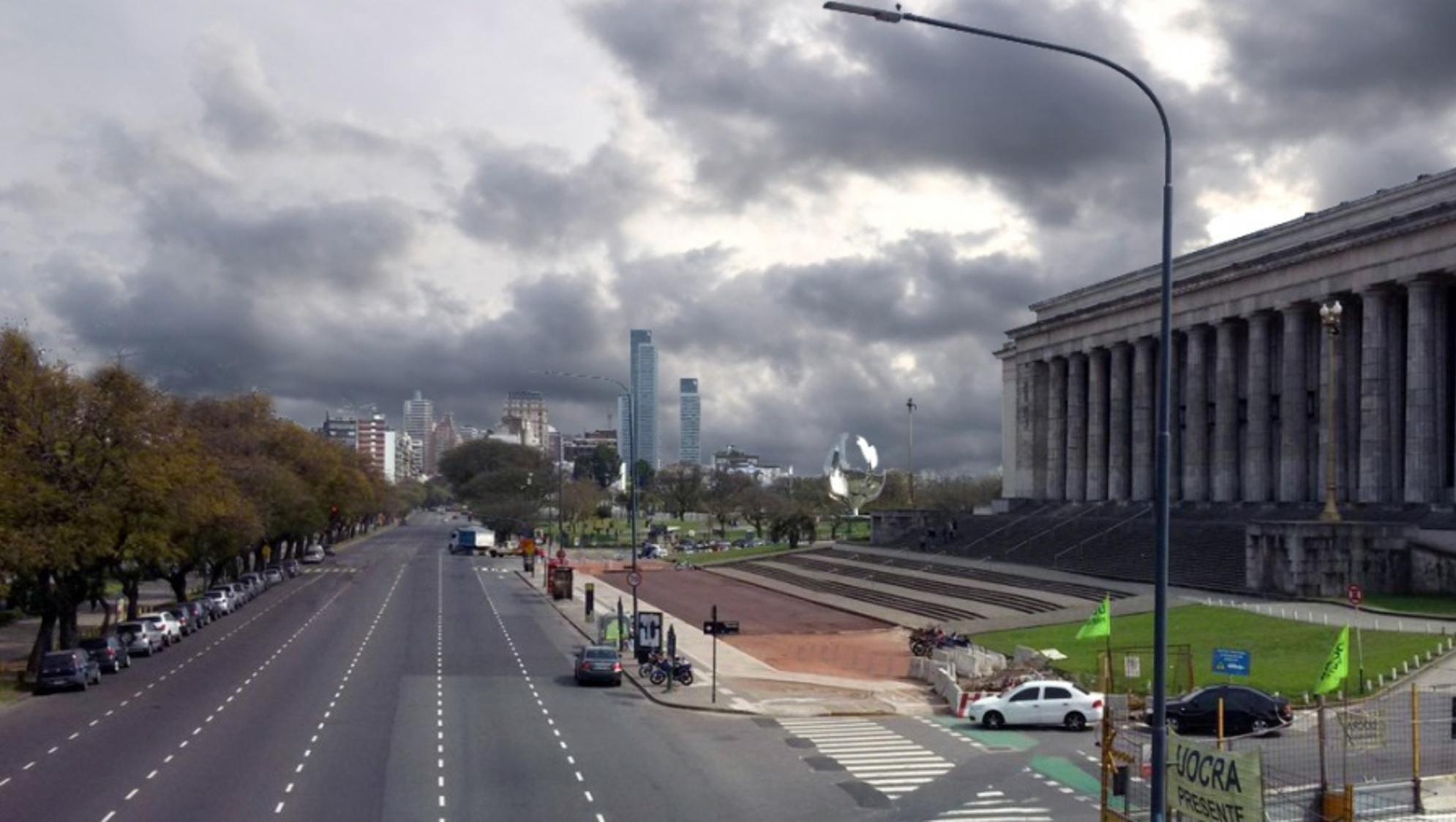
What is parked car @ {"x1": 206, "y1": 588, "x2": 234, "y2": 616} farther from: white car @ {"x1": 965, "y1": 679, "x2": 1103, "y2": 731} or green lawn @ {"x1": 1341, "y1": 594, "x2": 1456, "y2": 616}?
green lawn @ {"x1": 1341, "y1": 594, "x2": 1456, "y2": 616}

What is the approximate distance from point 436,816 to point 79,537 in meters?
28.1

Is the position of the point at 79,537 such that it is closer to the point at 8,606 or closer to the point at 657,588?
the point at 8,606

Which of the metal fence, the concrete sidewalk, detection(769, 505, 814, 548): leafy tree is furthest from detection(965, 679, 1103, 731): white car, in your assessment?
detection(769, 505, 814, 548): leafy tree

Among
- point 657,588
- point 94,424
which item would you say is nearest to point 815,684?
point 94,424

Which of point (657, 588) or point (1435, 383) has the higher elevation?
point (1435, 383)

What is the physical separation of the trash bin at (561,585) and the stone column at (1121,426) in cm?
3833

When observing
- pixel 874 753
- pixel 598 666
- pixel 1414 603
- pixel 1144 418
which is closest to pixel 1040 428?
pixel 1144 418

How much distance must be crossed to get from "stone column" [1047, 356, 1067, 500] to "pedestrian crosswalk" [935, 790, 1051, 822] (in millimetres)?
85030

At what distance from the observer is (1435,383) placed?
64812mm

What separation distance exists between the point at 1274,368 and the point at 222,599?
60081 millimetres

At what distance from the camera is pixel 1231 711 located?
31.1 meters

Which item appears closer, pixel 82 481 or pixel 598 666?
pixel 598 666

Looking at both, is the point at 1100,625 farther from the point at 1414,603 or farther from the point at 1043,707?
the point at 1414,603

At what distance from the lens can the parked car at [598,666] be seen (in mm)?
44188
